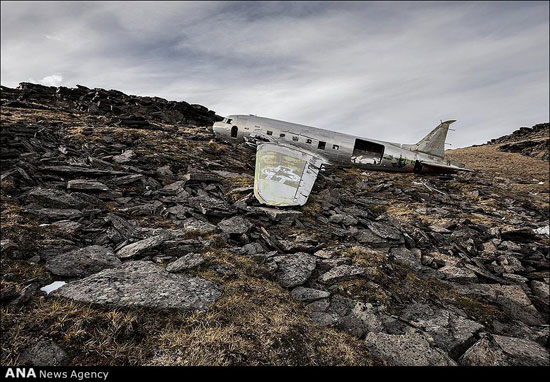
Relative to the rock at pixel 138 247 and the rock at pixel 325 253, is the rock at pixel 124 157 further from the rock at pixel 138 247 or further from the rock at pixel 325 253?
the rock at pixel 325 253

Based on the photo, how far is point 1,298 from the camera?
441 cm

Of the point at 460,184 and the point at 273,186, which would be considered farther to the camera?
the point at 460,184

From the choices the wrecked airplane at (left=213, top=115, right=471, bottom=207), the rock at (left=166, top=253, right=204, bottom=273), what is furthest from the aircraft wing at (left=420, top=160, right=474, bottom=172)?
the rock at (left=166, top=253, right=204, bottom=273)

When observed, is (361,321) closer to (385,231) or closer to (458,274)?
(458,274)

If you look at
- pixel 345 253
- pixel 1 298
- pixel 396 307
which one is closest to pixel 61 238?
pixel 1 298

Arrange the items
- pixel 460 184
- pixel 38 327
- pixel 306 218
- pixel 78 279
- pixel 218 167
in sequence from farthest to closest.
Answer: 1. pixel 460 184
2. pixel 218 167
3. pixel 306 218
4. pixel 78 279
5. pixel 38 327

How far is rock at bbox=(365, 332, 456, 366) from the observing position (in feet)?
15.1

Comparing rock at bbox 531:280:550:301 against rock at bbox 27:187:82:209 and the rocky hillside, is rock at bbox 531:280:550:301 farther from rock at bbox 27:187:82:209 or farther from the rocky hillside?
rock at bbox 27:187:82:209

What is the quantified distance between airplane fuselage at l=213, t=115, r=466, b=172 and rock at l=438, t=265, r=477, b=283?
14133mm

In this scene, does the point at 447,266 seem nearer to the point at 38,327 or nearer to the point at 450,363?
the point at 450,363

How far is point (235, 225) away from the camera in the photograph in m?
9.66
